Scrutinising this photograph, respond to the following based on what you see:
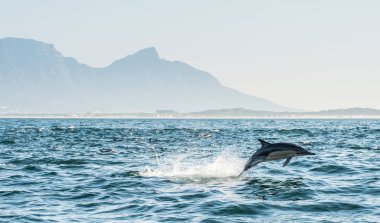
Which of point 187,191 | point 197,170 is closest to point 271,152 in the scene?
point 187,191

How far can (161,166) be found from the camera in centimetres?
2691

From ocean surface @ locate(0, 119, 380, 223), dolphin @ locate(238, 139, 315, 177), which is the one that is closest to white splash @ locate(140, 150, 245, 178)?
ocean surface @ locate(0, 119, 380, 223)

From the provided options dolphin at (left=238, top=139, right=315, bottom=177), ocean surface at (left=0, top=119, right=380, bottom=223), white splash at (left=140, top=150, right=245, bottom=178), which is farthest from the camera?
white splash at (left=140, top=150, right=245, bottom=178)

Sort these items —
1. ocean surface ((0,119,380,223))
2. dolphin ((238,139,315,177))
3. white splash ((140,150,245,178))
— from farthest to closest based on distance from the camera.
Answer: white splash ((140,150,245,178)), dolphin ((238,139,315,177)), ocean surface ((0,119,380,223))

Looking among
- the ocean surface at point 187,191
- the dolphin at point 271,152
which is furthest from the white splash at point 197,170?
the dolphin at point 271,152

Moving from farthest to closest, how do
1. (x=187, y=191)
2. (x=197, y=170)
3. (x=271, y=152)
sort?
1. (x=197, y=170)
2. (x=271, y=152)
3. (x=187, y=191)

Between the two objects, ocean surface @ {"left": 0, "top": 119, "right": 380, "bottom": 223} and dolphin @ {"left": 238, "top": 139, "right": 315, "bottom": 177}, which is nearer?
ocean surface @ {"left": 0, "top": 119, "right": 380, "bottom": 223}

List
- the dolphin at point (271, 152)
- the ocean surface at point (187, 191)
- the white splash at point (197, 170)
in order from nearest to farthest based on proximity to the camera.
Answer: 1. the ocean surface at point (187, 191)
2. the dolphin at point (271, 152)
3. the white splash at point (197, 170)

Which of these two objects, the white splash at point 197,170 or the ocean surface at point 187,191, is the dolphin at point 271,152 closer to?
the ocean surface at point 187,191

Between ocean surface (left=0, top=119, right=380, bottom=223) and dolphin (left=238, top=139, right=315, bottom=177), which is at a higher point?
dolphin (left=238, top=139, right=315, bottom=177)

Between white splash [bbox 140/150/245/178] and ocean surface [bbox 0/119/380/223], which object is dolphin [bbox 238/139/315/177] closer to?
ocean surface [bbox 0/119/380/223]

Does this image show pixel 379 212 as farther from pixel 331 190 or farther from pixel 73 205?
pixel 73 205

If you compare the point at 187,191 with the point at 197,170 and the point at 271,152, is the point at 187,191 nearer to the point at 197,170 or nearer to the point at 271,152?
the point at 271,152

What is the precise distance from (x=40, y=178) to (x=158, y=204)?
7850mm
